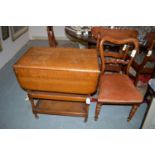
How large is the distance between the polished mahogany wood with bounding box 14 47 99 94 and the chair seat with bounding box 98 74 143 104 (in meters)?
0.24

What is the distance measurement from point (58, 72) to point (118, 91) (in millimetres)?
695

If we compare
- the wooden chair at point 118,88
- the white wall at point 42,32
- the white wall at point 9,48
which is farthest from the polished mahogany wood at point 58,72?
the white wall at point 42,32

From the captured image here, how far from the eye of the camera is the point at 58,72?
128 cm

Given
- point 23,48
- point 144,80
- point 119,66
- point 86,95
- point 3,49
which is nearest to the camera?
point 86,95

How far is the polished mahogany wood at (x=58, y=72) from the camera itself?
4.16 ft

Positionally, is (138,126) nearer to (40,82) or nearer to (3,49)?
(40,82)

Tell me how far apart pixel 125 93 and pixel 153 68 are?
2.41ft

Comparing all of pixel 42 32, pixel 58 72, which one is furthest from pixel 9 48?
pixel 58 72

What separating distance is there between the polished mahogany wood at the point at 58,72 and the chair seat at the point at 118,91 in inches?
9.3

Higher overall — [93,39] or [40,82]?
[93,39]

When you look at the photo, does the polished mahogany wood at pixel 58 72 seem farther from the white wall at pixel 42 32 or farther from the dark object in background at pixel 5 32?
the white wall at pixel 42 32

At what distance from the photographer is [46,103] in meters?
1.85

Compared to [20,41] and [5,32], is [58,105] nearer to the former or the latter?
[5,32]

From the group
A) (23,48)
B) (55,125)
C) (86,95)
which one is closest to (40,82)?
(86,95)
